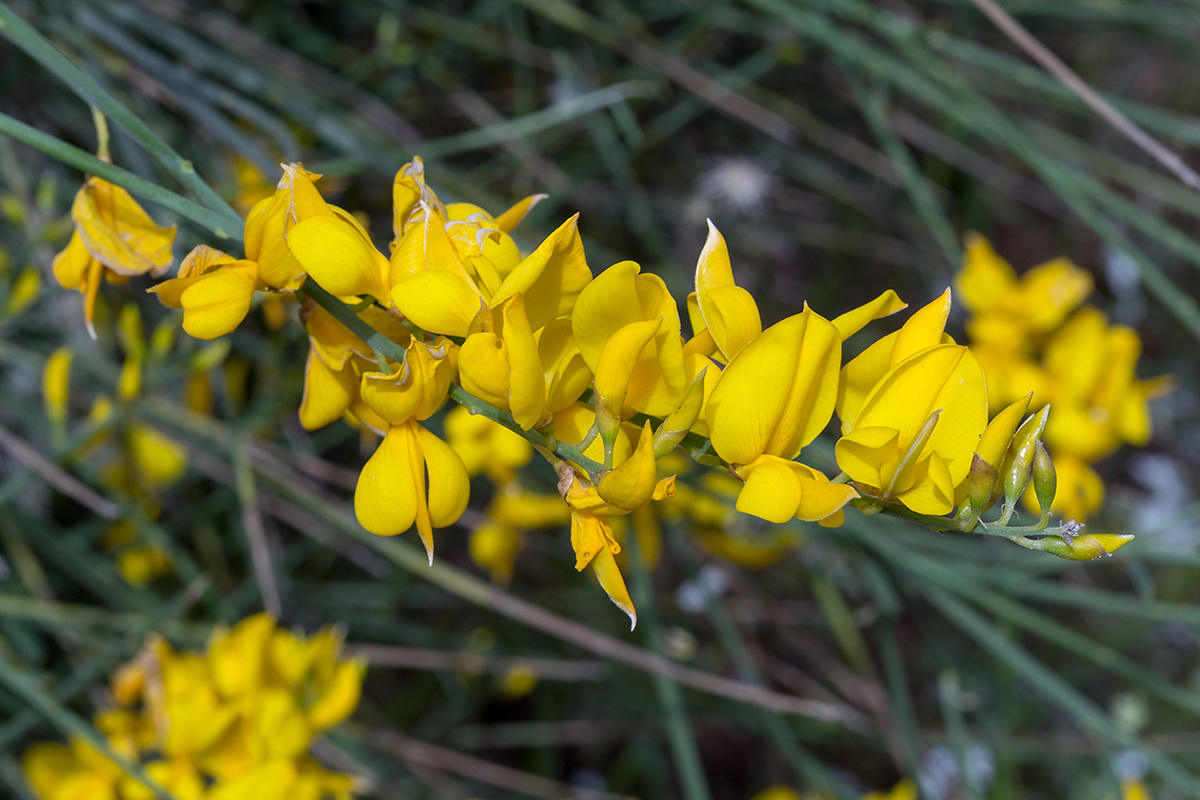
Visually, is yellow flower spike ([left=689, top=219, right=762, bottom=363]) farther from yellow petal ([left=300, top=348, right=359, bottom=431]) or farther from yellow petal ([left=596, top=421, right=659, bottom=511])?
yellow petal ([left=300, top=348, right=359, bottom=431])

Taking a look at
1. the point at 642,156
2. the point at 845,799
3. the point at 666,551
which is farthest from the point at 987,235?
the point at 845,799

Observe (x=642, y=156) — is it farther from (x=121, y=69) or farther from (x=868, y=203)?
(x=121, y=69)

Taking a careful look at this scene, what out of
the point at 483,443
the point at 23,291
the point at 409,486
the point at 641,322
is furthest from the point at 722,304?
the point at 23,291

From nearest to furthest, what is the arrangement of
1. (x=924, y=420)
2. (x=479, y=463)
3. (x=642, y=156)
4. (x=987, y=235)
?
(x=924, y=420) → (x=479, y=463) → (x=642, y=156) → (x=987, y=235)

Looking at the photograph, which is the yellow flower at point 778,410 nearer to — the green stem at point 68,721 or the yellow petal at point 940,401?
the yellow petal at point 940,401

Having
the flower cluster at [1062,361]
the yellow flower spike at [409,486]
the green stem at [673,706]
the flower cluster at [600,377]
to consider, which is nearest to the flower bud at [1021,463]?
the flower cluster at [600,377]

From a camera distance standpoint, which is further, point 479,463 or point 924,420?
point 479,463
